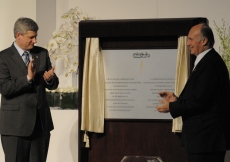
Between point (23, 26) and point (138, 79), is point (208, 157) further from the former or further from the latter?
point (23, 26)

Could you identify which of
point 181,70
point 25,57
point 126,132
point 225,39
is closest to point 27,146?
point 25,57

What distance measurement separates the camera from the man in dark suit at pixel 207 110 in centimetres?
302

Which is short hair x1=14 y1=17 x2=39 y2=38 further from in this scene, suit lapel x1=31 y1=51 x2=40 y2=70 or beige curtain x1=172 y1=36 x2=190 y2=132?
beige curtain x1=172 y1=36 x2=190 y2=132

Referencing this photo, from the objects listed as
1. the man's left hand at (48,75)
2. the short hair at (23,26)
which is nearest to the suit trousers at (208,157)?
the man's left hand at (48,75)

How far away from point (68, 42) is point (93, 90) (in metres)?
1.03

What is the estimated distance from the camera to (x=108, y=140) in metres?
4.13

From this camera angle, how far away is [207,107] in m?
3.05

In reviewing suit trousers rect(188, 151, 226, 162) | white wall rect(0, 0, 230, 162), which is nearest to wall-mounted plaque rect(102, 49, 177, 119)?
suit trousers rect(188, 151, 226, 162)

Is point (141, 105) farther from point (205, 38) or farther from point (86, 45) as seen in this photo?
point (205, 38)

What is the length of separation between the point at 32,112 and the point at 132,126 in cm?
109

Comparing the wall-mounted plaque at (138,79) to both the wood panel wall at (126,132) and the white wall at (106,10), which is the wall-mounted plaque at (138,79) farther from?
the white wall at (106,10)

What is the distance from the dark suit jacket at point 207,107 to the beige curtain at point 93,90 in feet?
3.55

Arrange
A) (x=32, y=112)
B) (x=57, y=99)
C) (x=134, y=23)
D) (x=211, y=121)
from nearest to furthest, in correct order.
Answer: (x=211, y=121) < (x=32, y=112) < (x=134, y=23) < (x=57, y=99)

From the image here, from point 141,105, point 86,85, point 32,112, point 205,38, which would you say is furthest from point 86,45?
point 205,38
